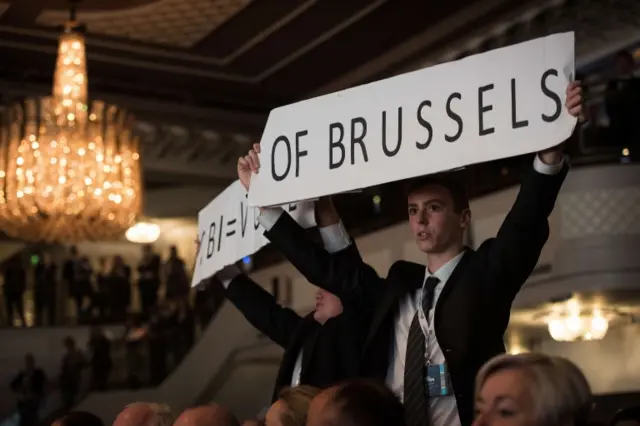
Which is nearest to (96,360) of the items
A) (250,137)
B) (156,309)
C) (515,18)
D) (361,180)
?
(156,309)

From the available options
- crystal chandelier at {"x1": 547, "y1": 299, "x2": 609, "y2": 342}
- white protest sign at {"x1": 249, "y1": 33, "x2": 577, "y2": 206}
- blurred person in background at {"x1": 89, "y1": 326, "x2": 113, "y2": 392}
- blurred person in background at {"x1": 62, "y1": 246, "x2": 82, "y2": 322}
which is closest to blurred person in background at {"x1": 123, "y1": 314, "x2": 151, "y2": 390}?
blurred person in background at {"x1": 89, "y1": 326, "x2": 113, "y2": 392}

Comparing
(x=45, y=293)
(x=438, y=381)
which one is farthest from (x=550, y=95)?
(x=45, y=293)

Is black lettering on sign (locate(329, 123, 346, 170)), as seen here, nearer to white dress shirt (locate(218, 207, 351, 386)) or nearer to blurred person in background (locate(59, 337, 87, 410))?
white dress shirt (locate(218, 207, 351, 386))

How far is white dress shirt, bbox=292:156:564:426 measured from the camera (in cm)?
293

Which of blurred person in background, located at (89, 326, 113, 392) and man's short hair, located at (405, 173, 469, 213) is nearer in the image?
man's short hair, located at (405, 173, 469, 213)

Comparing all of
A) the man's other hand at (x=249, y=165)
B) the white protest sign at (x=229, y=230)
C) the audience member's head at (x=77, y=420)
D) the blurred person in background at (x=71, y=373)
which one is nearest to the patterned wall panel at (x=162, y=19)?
the blurred person in background at (x=71, y=373)

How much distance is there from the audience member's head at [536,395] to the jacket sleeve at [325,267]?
3.81ft

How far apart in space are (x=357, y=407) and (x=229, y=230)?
1756 mm

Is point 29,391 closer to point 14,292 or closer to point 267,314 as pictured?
point 14,292

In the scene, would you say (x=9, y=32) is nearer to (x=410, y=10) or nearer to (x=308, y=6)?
(x=308, y=6)

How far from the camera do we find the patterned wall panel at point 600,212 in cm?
969

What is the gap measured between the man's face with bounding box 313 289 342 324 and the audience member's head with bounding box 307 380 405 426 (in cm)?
115

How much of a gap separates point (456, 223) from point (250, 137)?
12.0m

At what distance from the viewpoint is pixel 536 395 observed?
2260 mm
